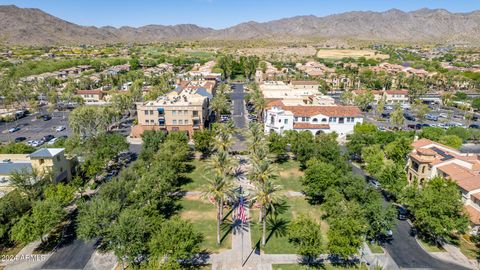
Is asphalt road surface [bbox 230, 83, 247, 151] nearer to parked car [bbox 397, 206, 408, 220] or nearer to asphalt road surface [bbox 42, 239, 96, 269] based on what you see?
parked car [bbox 397, 206, 408, 220]

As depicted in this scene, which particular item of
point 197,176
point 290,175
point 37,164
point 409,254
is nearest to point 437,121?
point 290,175

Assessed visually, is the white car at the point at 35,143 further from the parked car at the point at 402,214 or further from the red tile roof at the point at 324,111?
the parked car at the point at 402,214

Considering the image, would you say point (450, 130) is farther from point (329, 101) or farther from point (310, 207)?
point (310, 207)

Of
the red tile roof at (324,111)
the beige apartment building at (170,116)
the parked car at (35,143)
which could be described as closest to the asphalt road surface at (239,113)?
the beige apartment building at (170,116)

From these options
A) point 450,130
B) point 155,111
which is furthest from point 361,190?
point 155,111

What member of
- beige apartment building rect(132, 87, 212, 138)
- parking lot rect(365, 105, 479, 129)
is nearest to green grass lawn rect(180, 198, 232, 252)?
beige apartment building rect(132, 87, 212, 138)

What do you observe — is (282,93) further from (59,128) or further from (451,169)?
(59,128)
